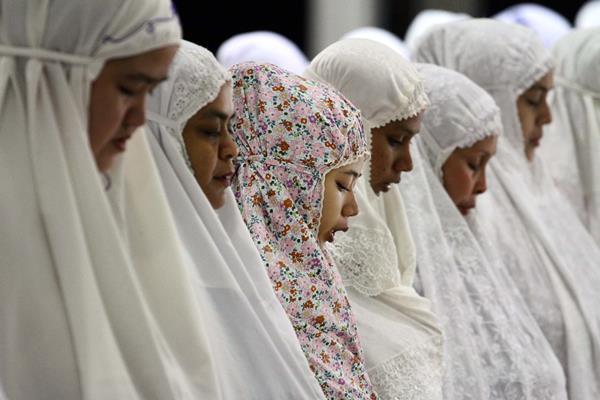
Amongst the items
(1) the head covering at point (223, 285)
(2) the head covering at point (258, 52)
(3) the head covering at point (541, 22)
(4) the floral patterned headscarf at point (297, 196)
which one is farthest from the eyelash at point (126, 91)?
(3) the head covering at point (541, 22)

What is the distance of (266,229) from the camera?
271 cm

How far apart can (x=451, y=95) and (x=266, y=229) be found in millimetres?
1122

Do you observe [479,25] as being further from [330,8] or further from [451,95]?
[330,8]

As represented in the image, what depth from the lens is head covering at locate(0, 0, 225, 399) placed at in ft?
6.57

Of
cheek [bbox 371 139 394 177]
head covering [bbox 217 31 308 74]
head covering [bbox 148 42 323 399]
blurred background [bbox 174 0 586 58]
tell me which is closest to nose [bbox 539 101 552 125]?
cheek [bbox 371 139 394 177]

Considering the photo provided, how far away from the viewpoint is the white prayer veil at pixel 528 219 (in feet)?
12.7

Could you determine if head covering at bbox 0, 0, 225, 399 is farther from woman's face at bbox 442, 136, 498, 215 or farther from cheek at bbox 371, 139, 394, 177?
woman's face at bbox 442, 136, 498, 215

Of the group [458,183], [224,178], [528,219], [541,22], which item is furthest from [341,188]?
[541,22]

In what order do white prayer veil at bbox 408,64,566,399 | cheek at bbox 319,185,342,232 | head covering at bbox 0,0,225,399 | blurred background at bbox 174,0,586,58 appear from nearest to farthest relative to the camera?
head covering at bbox 0,0,225,399 → cheek at bbox 319,185,342,232 → white prayer veil at bbox 408,64,566,399 → blurred background at bbox 174,0,586,58

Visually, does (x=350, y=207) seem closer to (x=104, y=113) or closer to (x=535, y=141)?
(x=104, y=113)

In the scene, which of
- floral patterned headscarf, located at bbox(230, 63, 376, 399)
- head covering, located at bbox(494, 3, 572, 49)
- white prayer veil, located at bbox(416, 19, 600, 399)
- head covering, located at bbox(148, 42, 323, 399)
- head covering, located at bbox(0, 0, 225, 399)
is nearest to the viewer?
head covering, located at bbox(0, 0, 225, 399)

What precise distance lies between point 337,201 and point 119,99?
83 cm

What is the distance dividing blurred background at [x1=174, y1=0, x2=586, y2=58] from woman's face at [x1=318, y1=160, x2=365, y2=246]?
514 cm

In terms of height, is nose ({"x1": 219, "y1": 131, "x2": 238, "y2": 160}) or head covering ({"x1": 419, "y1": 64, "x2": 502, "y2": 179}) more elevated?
nose ({"x1": 219, "y1": 131, "x2": 238, "y2": 160})
